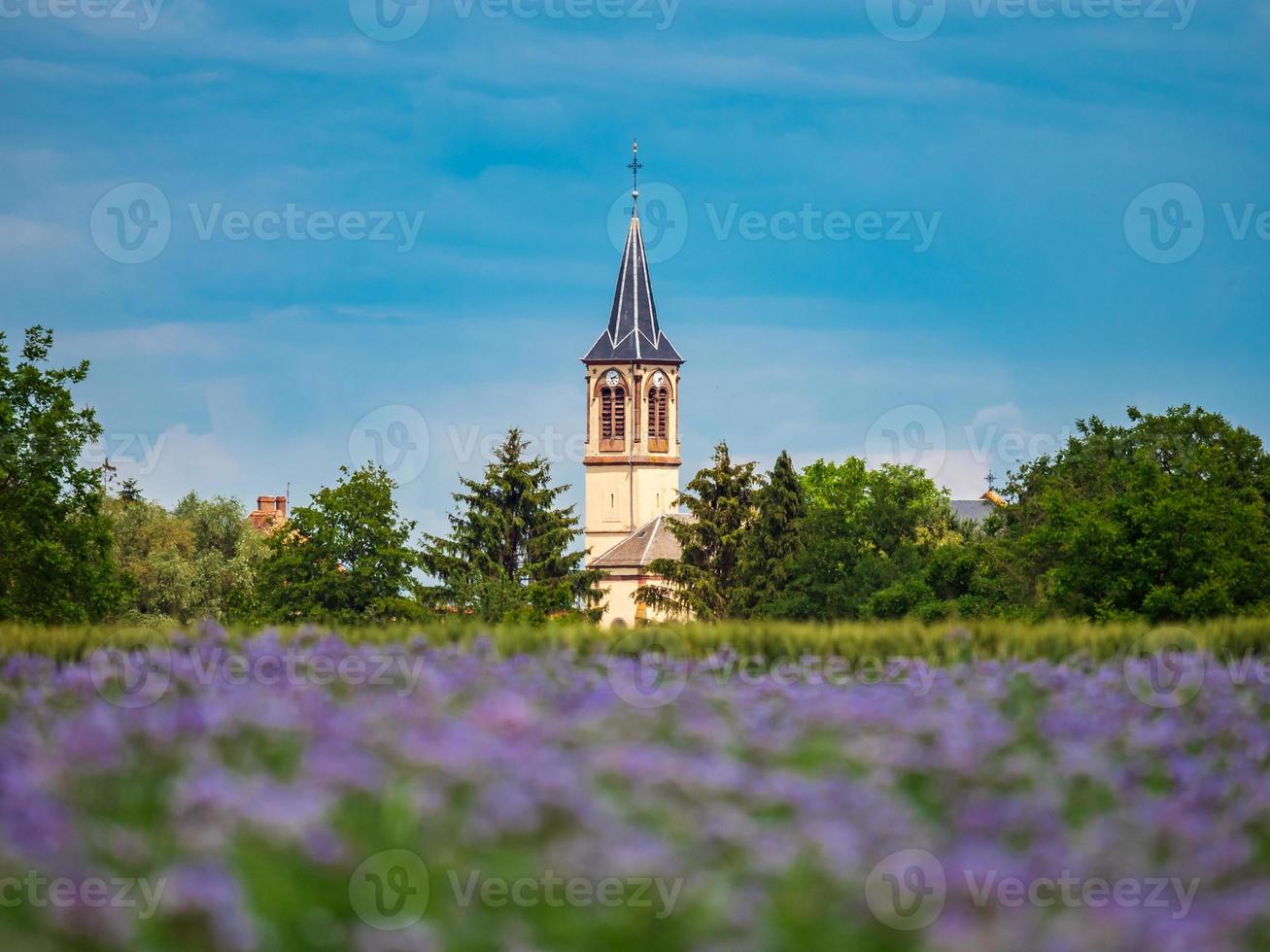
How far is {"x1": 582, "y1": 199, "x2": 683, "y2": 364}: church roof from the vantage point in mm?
119938

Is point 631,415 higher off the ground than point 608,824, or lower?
higher

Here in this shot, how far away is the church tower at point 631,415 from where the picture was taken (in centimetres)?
11769

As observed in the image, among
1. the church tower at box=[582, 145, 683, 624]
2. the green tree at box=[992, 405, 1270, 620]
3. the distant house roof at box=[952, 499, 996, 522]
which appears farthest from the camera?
the distant house roof at box=[952, 499, 996, 522]

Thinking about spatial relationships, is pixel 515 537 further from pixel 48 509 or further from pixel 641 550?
pixel 48 509

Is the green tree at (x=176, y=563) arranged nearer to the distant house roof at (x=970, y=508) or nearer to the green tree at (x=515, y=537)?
the green tree at (x=515, y=537)

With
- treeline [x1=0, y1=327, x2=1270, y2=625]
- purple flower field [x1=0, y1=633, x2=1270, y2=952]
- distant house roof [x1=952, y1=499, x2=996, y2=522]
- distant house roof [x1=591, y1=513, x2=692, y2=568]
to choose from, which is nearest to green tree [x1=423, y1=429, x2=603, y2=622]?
treeline [x1=0, y1=327, x2=1270, y2=625]

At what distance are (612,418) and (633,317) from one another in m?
7.74

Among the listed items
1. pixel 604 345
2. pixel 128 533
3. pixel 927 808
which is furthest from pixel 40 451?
pixel 604 345

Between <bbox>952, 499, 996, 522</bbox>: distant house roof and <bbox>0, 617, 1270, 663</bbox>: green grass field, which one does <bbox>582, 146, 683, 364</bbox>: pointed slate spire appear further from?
<bbox>0, 617, 1270, 663</bbox>: green grass field

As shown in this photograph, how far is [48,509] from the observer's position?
44.4 metres

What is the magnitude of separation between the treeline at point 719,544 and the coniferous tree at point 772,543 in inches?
4.1

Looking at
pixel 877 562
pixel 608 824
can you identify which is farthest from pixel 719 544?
pixel 608 824

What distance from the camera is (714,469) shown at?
7931 centimetres

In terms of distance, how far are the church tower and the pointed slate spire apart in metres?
0.07
